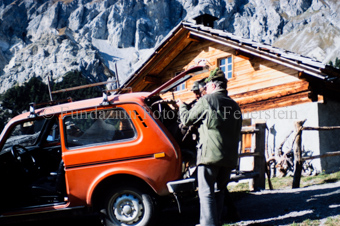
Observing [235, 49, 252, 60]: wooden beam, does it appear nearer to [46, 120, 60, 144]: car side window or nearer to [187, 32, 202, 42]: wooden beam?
[187, 32, 202, 42]: wooden beam

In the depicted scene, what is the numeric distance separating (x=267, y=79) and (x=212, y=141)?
9.04 m

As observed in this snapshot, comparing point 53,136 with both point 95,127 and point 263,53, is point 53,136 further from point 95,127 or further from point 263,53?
point 263,53

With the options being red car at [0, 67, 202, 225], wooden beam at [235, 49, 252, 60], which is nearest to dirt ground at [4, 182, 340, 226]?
red car at [0, 67, 202, 225]

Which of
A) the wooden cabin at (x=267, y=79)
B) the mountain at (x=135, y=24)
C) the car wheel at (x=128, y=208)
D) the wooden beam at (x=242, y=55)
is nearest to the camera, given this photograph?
the car wheel at (x=128, y=208)

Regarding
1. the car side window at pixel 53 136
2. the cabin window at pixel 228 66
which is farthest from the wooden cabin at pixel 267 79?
the car side window at pixel 53 136

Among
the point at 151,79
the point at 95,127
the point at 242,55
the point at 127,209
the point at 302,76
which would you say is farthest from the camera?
the point at 151,79

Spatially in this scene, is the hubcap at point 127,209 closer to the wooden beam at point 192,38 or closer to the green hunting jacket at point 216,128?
the green hunting jacket at point 216,128

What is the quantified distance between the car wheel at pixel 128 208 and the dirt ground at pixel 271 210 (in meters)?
0.28

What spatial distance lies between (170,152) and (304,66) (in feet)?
24.9

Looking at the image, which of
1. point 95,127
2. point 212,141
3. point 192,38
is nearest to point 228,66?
point 192,38

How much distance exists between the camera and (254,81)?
41.6 feet

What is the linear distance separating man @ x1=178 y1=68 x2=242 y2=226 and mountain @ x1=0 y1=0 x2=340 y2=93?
115 m

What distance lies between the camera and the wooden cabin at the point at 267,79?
34.8 feet

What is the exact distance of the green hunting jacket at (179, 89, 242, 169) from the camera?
395cm
